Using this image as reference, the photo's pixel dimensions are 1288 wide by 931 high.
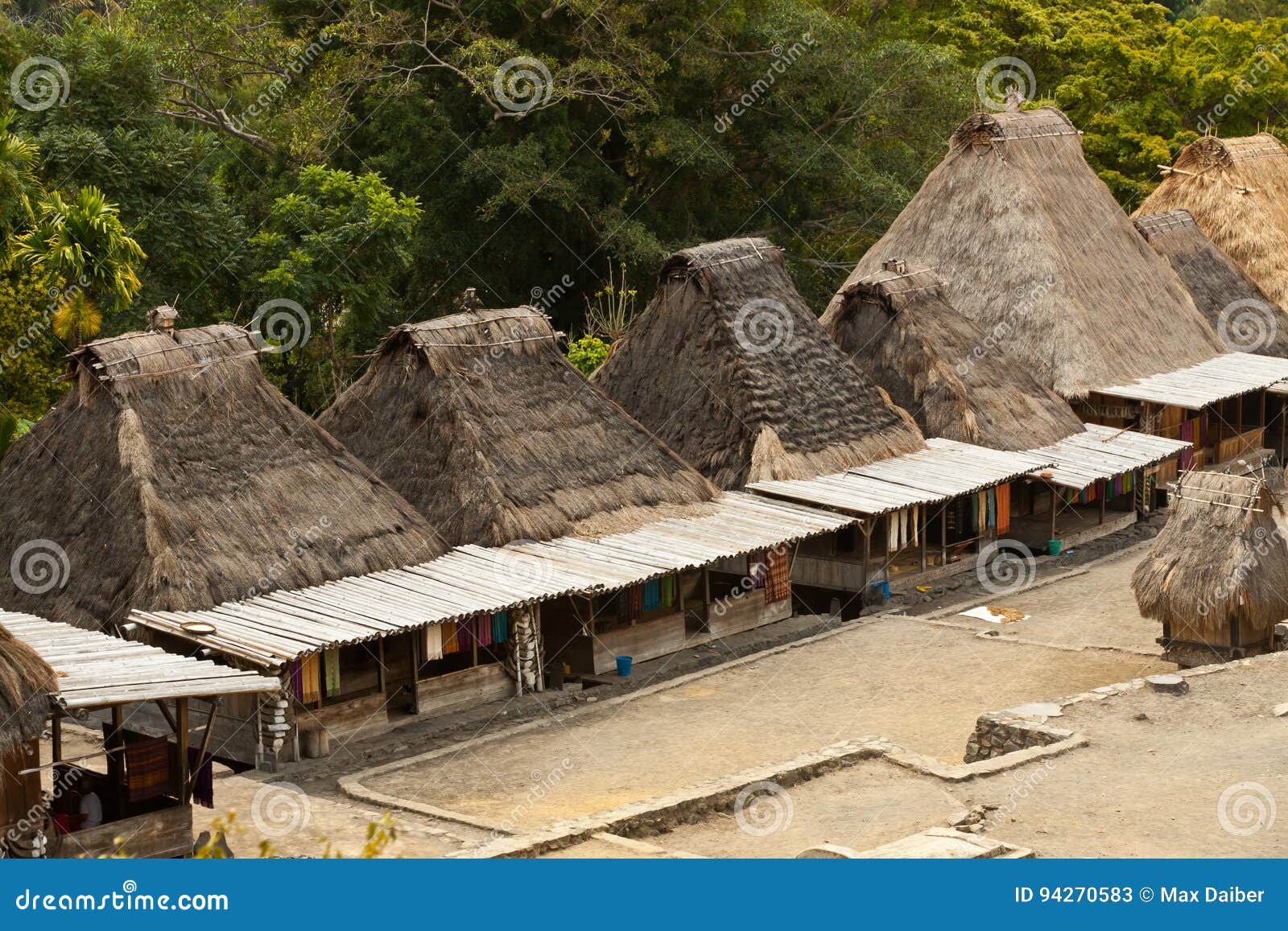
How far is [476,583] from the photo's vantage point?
18.9 m

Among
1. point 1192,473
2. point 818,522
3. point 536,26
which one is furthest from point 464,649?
point 536,26

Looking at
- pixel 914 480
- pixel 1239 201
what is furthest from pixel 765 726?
pixel 1239 201

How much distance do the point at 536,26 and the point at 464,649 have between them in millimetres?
18859

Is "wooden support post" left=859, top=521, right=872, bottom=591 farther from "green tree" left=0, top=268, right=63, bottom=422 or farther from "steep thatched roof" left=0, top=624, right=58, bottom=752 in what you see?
"green tree" left=0, top=268, right=63, bottom=422

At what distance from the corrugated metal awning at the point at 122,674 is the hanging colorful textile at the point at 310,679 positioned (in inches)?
85.3

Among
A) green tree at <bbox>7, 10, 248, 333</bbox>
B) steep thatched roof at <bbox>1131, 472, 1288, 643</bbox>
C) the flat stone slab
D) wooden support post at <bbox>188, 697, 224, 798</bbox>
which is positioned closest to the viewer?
wooden support post at <bbox>188, 697, 224, 798</bbox>

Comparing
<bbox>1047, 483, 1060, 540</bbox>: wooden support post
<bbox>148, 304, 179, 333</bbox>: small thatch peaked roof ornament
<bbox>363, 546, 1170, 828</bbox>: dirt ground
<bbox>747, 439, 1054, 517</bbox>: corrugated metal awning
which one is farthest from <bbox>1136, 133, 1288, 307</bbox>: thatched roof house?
<bbox>148, 304, 179, 333</bbox>: small thatch peaked roof ornament

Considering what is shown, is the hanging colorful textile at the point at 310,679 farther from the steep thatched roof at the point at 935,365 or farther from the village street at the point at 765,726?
the steep thatched roof at the point at 935,365

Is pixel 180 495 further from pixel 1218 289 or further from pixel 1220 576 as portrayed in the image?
pixel 1218 289

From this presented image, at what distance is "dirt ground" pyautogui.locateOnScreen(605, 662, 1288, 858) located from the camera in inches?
542

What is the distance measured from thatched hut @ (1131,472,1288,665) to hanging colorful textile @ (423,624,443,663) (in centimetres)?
835

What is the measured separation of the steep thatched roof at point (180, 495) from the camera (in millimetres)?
18047

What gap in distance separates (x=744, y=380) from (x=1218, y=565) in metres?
6.95

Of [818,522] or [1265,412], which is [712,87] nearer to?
[1265,412]
